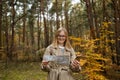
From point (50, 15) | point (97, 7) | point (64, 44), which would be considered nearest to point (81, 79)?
point (64, 44)

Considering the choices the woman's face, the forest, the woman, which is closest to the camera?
the woman

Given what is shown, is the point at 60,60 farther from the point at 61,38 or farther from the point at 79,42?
the point at 79,42

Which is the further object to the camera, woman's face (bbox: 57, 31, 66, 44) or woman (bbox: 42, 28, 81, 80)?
woman's face (bbox: 57, 31, 66, 44)

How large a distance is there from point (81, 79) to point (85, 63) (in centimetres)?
344

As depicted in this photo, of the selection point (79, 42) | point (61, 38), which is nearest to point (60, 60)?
point (61, 38)

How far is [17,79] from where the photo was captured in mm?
14781

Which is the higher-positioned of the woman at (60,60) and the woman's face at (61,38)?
the woman's face at (61,38)

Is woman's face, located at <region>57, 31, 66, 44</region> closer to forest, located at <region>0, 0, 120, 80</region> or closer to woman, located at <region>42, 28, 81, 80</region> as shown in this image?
woman, located at <region>42, 28, 81, 80</region>

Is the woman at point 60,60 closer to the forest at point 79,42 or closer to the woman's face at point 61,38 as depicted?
the woman's face at point 61,38

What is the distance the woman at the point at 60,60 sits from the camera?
14.1 ft

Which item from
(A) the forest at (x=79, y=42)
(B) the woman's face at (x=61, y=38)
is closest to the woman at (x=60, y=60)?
(B) the woman's face at (x=61, y=38)

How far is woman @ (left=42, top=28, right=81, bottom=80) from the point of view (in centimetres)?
430

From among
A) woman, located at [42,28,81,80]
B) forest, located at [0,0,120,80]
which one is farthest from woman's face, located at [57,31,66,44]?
forest, located at [0,0,120,80]

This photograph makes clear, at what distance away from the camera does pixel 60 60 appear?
14.1 ft
